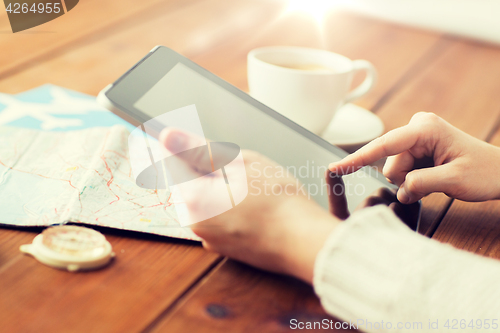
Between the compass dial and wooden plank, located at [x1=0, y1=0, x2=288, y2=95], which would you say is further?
wooden plank, located at [x1=0, y1=0, x2=288, y2=95]

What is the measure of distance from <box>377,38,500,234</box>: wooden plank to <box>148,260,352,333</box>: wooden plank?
1.21 feet

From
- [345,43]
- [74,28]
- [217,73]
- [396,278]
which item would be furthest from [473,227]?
[74,28]

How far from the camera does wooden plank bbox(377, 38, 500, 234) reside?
2.08ft

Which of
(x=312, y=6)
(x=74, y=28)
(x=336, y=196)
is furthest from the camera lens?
(x=312, y=6)

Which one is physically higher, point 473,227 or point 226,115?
point 226,115

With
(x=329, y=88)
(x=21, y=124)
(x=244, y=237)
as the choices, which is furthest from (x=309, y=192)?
(x=21, y=124)

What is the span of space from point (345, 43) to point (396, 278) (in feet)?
2.42

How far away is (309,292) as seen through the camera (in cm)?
31

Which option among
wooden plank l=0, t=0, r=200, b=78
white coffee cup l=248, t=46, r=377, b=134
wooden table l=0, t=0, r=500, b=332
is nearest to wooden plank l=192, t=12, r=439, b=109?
wooden table l=0, t=0, r=500, b=332

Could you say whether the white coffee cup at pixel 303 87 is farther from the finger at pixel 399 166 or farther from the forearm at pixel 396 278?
the forearm at pixel 396 278

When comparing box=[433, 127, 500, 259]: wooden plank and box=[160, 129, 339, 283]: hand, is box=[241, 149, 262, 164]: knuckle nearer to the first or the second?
box=[160, 129, 339, 283]: hand

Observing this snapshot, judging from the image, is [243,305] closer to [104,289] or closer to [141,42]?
[104,289]

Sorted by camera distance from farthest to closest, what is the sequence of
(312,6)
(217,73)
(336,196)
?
(312,6) < (217,73) < (336,196)

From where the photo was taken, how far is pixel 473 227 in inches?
16.0
